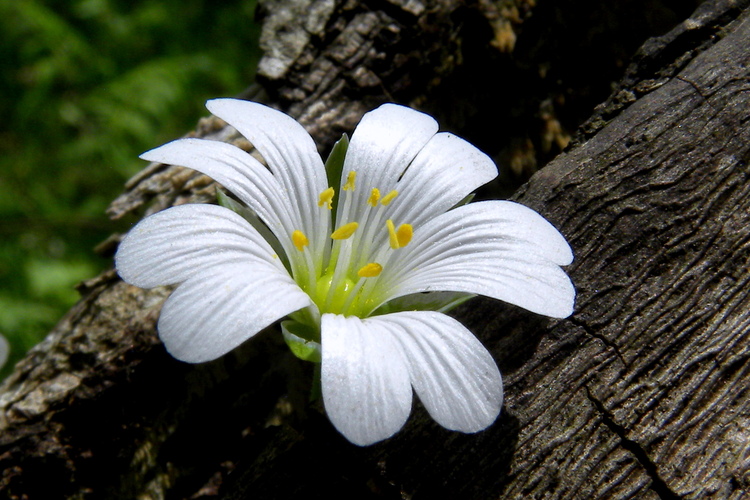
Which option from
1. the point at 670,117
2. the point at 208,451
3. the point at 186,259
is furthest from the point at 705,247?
the point at 208,451

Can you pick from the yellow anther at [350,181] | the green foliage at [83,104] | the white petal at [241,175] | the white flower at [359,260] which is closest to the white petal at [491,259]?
the white flower at [359,260]

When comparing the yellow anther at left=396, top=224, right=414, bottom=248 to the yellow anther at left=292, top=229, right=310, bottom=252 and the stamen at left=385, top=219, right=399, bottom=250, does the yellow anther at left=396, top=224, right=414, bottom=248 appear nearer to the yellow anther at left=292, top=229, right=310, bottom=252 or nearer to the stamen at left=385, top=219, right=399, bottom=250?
the stamen at left=385, top=219, right=399, bottom=250

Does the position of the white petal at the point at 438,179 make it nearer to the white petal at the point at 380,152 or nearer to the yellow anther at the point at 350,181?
the white petal at the point at 380,152

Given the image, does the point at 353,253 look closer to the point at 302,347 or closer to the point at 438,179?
the point at 438,179

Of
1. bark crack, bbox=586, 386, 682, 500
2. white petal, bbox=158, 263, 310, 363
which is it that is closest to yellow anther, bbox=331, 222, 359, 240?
white petal, bbox=158, 263, 310, 363

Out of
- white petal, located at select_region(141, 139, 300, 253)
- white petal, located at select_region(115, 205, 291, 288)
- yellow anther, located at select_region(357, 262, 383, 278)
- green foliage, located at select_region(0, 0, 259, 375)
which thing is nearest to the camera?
white petal, located at select_region(115, 205, 291, 288)

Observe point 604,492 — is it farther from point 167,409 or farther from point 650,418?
point 167,409

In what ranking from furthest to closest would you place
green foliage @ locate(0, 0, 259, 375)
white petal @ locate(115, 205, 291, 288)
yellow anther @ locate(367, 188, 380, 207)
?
green foliage @ locate(0, 0, 259, 375), yellow anther @ locate(367, 188, 380, 207), white petal @ locate(115, 205, 291, 288)
